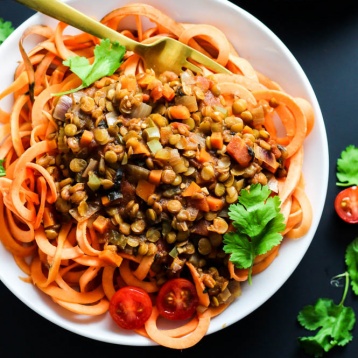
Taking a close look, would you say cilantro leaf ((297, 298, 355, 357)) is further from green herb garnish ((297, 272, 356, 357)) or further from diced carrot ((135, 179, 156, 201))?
diced carrot ((135, 179, 156, 201))

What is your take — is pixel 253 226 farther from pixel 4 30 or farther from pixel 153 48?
pixel 4 30

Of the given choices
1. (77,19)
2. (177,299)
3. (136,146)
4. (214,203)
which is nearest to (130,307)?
(177,299)

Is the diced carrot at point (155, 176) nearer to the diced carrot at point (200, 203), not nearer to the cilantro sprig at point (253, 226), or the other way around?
the diced carrot at point (200, 203)

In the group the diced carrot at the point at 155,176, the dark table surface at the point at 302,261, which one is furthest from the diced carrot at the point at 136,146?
the dark table surface at the point at 302,261

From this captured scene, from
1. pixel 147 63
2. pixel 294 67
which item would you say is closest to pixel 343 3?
pixel 294 67

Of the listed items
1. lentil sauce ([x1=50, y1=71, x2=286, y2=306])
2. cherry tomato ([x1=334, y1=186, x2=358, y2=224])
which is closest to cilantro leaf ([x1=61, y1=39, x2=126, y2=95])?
lentil sauce ([x1=50, y1=71, x2=286, y2=306])
